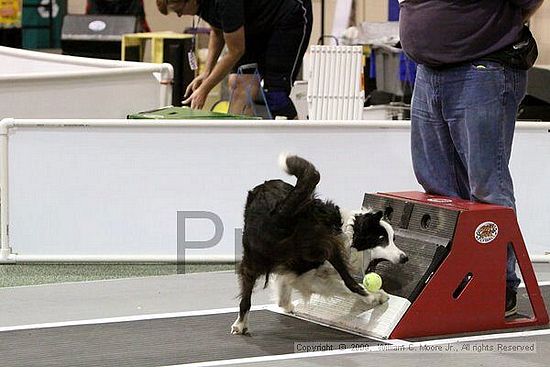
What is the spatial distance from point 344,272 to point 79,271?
1.64m

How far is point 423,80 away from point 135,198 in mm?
1661

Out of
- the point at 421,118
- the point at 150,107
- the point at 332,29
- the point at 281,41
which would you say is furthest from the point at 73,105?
the point at 332,29

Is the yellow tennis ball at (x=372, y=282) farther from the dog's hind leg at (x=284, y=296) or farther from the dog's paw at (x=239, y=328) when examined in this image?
the dog's paw at (x=239, y=328)

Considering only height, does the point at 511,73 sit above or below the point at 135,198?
above

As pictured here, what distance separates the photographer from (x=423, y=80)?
12.6 ft

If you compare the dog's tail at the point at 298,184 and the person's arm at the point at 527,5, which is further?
the person's arm at the point at 527,5

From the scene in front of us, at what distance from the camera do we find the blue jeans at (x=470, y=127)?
12.0 feet

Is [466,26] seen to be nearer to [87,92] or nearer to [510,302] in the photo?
[510,302]

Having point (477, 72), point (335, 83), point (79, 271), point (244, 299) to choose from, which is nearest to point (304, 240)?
point (244, 299)

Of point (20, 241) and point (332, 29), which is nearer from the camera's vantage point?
point (20, 241)

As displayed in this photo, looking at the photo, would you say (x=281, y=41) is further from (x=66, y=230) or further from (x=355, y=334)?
(x=355, y=334)

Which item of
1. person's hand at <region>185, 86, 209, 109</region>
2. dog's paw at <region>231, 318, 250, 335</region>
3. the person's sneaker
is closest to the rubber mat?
dog's paw at <region>231, 318, 250, 335</region>

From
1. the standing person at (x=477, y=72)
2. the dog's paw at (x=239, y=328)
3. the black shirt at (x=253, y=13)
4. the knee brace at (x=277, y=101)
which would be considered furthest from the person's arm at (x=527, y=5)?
the knee brace at (x=277, y=101)

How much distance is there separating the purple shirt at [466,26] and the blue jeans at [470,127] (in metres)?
0.06
